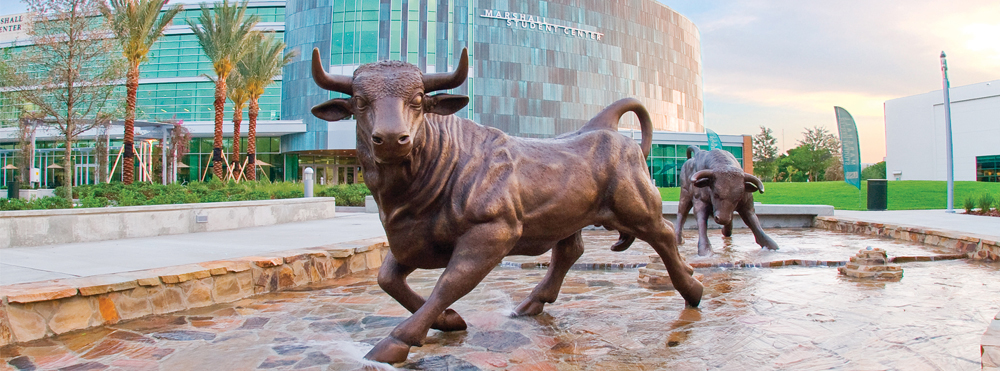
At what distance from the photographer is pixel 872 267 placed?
5.55m

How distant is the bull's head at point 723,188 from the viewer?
7250mm

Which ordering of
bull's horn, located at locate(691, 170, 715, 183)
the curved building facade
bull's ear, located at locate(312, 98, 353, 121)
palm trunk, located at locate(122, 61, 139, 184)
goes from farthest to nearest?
the curved building facade < palm trunk, located at locate(122, 61, 139, 184) < bull's horn, located at locate(691, 170, 715, 183) < bull's ear, located at locate(312, 98, 353, 121)

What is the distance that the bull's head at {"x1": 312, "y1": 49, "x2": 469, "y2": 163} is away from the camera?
2.58 meters

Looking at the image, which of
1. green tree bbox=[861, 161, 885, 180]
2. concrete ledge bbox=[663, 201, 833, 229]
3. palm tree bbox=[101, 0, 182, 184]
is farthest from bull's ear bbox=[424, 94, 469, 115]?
green tree bbox=[861, 161, 885, 180]

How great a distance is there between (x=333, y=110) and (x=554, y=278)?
76.5 inches

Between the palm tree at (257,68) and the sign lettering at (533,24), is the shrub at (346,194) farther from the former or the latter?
the sign lettering at (533,24)

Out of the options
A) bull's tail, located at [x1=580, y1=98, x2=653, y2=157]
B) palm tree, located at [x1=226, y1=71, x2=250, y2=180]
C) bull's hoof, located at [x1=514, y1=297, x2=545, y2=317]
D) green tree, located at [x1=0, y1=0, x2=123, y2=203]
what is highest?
palm tree, located at [x1=226, y1=71, x2=250, y2=180]

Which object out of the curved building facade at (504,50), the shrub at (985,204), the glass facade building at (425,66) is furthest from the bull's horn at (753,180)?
the curved building facade at (504,50)

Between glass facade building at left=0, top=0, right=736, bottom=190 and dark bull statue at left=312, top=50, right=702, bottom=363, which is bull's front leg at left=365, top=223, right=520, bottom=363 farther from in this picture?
glass facade building at left=0, top=0, right=736, bottom=190

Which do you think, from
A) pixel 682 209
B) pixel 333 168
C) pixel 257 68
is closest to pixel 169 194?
pixel 682 209

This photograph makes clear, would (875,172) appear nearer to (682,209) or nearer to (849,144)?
(849,144)

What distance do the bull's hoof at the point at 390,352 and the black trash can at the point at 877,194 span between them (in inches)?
745

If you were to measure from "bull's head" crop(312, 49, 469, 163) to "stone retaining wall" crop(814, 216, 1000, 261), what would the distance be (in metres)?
7.19

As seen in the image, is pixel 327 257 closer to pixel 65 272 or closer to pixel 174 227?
pixel 65 272
